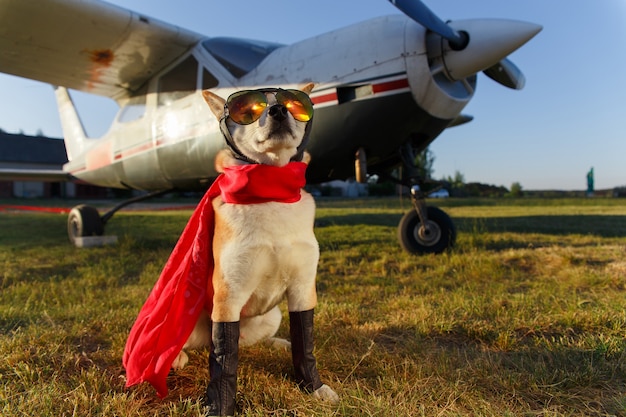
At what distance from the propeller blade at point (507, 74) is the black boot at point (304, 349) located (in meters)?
3.90

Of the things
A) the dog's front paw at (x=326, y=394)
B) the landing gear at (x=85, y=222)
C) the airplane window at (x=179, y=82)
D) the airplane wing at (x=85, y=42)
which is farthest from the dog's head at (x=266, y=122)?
the landing gear at (x=85, y=222)

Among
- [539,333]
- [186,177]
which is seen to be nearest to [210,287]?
[539,333]

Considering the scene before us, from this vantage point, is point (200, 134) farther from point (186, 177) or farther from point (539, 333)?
point (539, 333)

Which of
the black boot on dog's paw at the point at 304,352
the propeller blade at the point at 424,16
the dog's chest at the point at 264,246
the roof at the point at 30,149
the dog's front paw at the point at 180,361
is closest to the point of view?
the dog's chest at the point at 264,246

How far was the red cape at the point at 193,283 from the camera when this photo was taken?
1.19 metres

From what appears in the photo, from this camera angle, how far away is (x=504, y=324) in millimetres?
1949

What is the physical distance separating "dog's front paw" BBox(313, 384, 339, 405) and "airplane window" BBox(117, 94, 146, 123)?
15.6 ft

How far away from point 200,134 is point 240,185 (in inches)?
129

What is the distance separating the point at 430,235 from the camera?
13.2 ft

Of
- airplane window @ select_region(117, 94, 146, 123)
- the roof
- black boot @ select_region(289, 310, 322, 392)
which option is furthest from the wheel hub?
the roof

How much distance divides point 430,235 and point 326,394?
3036mm

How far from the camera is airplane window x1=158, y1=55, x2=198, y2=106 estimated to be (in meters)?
4.52

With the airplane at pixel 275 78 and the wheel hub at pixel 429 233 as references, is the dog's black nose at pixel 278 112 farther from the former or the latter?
the wheel hub at pixel 429 233

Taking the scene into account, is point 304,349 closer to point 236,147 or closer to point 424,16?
point 236,147
